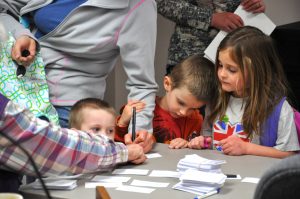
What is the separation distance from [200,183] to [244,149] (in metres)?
0.46

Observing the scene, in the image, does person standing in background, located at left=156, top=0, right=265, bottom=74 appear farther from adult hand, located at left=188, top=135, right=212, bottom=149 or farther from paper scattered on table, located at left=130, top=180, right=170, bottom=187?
paper scattered on table, located at left=130, top=180, right=170, bottom=187

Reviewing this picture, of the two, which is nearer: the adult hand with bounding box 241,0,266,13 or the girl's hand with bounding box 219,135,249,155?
the girl's hand with bounding box 219,135,249,155

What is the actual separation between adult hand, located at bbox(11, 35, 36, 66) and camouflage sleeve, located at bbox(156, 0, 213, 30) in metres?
1.13

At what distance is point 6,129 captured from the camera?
1.11 metres

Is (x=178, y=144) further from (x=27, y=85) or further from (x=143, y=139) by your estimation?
(x=27, y=85)

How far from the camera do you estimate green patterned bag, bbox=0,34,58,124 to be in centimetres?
165

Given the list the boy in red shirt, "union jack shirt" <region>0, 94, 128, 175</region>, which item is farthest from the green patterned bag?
the boy in red shirt

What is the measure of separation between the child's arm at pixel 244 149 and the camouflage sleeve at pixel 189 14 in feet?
3.43

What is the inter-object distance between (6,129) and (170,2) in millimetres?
1762

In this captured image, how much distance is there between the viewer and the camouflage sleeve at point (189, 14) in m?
2.65

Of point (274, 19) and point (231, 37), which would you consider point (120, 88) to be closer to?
point (274, 19)

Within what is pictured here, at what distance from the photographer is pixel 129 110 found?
1836 millimetres

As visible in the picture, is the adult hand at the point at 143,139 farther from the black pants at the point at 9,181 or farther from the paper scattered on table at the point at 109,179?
the black pants at the point at 9,181

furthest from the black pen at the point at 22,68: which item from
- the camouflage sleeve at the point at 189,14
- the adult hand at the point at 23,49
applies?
the camouflage sleeve at the point at 189,14
